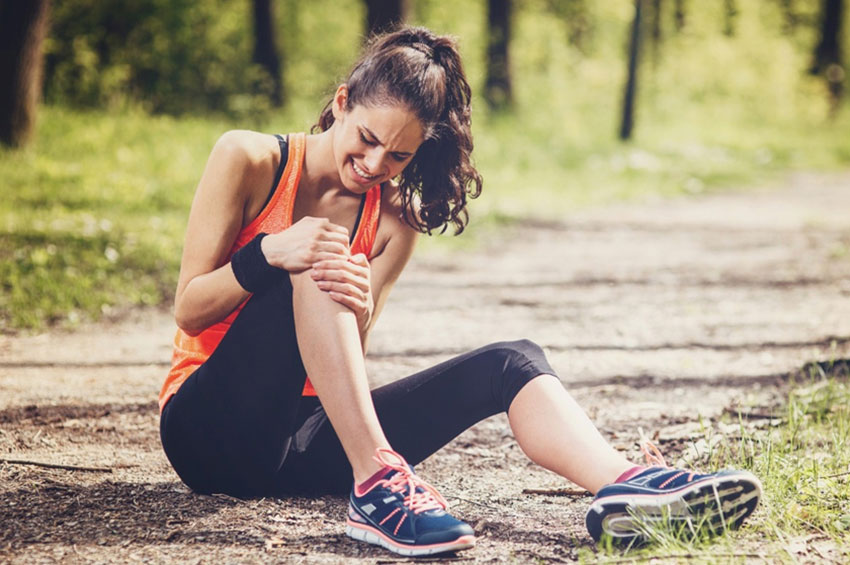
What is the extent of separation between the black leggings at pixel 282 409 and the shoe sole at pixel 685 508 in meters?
0.41

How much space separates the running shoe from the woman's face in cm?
103

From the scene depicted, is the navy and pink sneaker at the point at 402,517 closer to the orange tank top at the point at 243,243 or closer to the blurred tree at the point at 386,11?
the orange tank top at the point at 243,243

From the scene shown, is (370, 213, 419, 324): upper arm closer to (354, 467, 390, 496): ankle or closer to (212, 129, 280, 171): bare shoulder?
(212, 129, 280, 171): bare shoulder

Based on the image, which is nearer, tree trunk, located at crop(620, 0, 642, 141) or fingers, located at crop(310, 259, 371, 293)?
fingers, located at crop(310, 259, 371, 293)

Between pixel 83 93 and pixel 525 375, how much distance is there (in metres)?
12.4

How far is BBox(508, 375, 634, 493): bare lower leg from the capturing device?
226cm

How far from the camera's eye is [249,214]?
255 cm

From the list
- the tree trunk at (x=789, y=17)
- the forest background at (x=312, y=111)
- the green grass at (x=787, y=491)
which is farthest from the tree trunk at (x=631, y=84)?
the tree trunk at (x=789, y=17)

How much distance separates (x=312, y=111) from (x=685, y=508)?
1290cm

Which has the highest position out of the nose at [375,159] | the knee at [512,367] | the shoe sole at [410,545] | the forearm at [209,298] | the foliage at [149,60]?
the foliage at [149,60]

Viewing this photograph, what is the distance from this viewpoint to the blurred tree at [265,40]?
14.8 m

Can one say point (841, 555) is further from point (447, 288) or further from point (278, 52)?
point (278, 52)

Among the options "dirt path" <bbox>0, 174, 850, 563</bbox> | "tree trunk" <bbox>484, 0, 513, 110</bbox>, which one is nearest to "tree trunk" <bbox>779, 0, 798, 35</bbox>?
A: "tree trunk" <bbox>484, 0, 513, 110</bbox>

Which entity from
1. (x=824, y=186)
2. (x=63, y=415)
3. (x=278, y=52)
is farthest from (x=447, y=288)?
(x=278, y=52)
